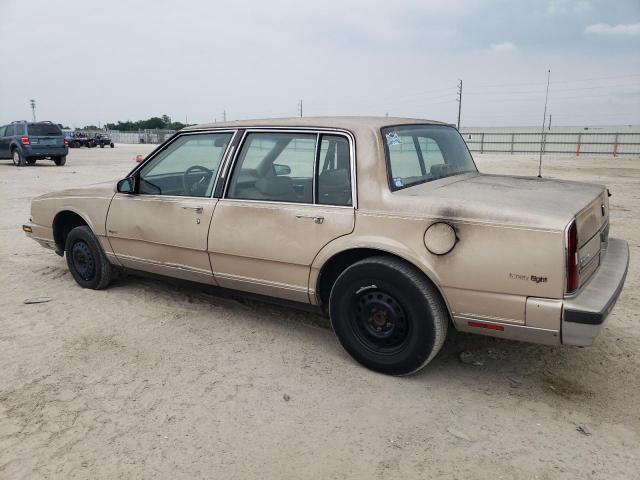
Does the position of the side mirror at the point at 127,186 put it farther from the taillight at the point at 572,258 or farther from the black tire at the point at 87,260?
the taillight at the point at 572,258

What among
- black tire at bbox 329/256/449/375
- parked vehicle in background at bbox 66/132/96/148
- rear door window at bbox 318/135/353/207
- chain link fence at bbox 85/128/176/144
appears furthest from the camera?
chain link fence at bbox 85/128/176/144

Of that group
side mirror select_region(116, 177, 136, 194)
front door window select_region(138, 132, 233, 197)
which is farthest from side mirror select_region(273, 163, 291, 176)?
side mirror select_region(116, 177, 136, 194)

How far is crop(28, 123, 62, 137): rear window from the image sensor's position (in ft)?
65.7

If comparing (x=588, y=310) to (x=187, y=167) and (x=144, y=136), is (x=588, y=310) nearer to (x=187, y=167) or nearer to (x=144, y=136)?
(x=187, y=167)

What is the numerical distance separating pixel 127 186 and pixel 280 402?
2461 mm

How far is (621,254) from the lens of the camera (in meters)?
Result: 3.64

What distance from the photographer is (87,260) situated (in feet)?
16.3

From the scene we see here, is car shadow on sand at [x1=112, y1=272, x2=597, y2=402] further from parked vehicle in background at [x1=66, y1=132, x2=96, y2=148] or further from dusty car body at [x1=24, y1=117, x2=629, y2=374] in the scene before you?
parked vehicle in background at [x1=66, y1=132, x2=96, y2=148]

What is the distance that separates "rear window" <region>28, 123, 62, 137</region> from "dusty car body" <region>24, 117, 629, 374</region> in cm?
1812

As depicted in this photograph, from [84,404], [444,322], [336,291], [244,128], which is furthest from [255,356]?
[244,128]

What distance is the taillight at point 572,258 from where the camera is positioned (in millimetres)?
2668

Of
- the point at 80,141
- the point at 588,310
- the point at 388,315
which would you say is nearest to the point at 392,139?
the point at 388,315

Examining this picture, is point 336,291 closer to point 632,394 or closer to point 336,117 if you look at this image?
point 336,117

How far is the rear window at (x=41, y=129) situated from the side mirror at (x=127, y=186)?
18.3 m
